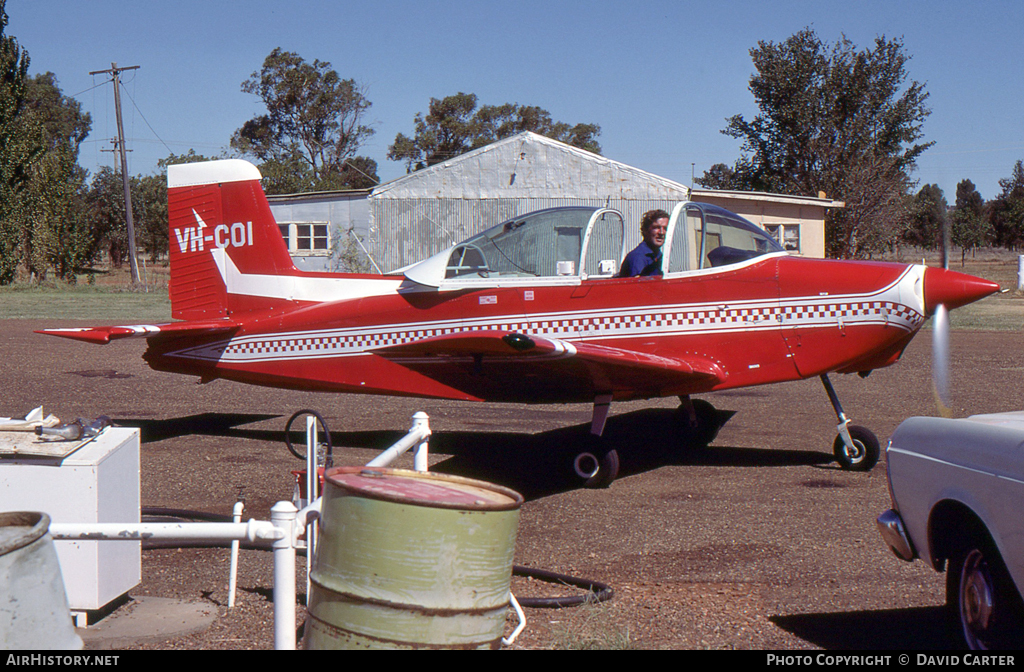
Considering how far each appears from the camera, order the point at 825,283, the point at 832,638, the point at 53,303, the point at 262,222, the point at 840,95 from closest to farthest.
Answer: the point at 832,638 < the point at 825,283 < the point at 262,222 < the point at 53,303 < the point at 840,95

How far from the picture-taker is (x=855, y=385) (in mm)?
12359

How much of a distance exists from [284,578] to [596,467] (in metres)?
4.29

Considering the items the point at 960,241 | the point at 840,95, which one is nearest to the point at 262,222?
the point at 840,95

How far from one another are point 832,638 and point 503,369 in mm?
4041

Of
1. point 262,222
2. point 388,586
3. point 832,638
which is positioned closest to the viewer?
point 388,586

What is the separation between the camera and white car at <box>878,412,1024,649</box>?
2902 mm

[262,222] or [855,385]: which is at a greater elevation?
[262,222]

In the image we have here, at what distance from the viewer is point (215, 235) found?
9.00 meters

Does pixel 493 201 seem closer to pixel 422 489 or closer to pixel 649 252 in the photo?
pixel 649 252

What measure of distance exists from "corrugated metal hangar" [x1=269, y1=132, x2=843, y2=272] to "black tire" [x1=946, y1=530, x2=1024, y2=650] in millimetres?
25574

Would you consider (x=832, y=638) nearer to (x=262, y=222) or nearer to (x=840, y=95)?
(x=262, y=222)

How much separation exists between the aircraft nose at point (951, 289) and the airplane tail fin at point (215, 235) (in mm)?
5973

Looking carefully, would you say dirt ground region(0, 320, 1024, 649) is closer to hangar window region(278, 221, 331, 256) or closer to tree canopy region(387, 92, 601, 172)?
hangar window region(278, 221, 331, 256)

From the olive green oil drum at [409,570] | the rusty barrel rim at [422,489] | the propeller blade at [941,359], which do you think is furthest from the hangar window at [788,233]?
the olive green oil drum at [409,570]
